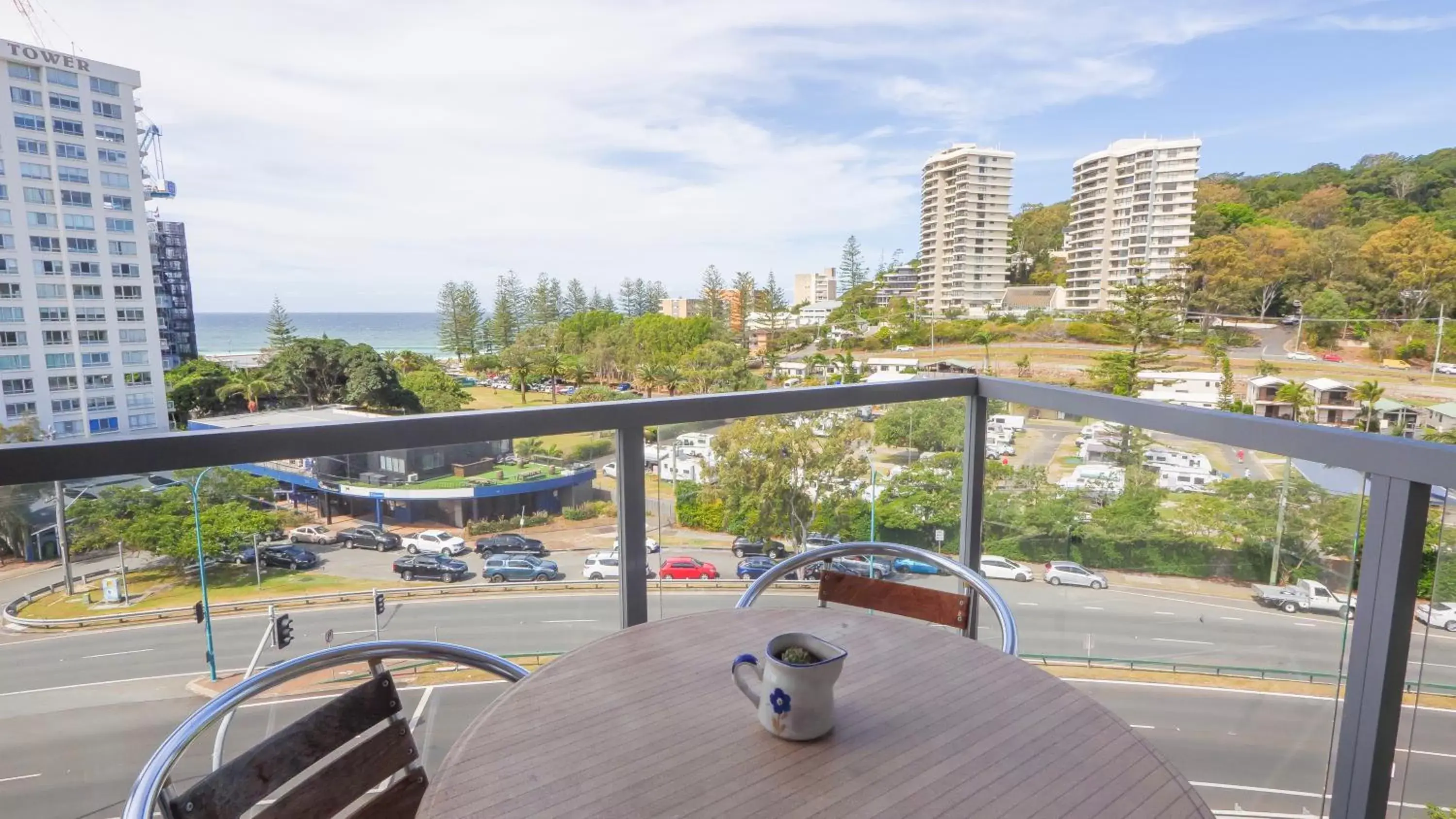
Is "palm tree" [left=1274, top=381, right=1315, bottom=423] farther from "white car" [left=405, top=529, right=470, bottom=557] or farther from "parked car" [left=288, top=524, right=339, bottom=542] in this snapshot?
"parked car" [left=288, top=524, right=339, bottom=542]

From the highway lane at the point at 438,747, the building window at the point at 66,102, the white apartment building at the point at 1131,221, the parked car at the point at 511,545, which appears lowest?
the highway lane at the point at 438,747

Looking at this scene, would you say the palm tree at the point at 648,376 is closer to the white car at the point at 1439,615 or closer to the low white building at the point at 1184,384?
the low white building at the point at 1184,384

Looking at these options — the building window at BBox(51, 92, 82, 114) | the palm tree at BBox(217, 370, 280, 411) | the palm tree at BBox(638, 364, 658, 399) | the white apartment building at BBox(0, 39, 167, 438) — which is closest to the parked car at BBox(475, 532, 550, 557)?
the palm tree at BBox(217, 370, 280, 411)

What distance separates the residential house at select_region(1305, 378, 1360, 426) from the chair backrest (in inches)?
805

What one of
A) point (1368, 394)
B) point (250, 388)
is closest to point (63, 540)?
point (250, 388)

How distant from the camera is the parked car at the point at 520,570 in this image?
2.17 meters

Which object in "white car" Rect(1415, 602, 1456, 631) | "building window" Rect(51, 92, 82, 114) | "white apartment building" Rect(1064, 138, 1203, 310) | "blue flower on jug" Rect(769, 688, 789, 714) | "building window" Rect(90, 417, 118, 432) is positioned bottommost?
"building window" Rect(90, 417, 118, 432)

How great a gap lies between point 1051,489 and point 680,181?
104 feet

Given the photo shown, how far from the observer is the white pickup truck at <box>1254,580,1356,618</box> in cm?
162

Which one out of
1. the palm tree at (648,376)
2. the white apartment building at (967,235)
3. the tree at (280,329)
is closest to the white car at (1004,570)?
the palm tree at (648,376)

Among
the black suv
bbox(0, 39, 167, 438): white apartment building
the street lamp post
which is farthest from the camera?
bbox(0, 39, 167, 438): white apartment building

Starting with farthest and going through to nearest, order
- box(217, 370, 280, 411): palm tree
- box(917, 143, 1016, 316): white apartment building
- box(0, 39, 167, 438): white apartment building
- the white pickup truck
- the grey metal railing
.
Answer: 1. box(917, 143, 1016, 316): white apartment building
2. box(0, 39, 167, 438): white apartment building
3. box(217, 370, 280, 411): palm tree
4. the white pickup truck
5. the grey metal railing

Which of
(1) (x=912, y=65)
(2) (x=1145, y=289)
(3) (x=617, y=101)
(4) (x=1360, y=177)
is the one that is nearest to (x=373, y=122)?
(3) (x=617, y=101)

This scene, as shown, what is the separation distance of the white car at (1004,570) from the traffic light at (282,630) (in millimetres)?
2211
